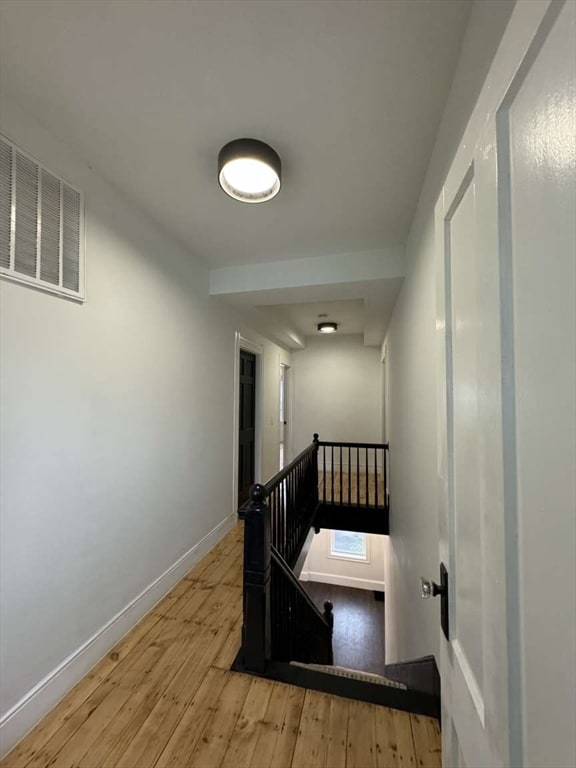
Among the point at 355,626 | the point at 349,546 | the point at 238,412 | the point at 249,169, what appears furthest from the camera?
the point at 349,546

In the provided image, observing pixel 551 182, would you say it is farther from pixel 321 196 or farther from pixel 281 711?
pixel 281 711

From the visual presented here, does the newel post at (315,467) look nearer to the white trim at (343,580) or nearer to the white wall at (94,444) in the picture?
the white wall at (94,444)

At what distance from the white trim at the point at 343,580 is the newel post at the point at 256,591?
4873mm

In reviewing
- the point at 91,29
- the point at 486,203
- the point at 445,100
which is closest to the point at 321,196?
the point at 445,100

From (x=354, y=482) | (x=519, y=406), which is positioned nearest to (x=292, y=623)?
(x=519, y=406)

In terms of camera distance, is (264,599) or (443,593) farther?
(264,599)

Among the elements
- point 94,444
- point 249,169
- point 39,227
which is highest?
point 249,169

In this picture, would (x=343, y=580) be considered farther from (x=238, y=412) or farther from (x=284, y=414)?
(x=238, y=412)

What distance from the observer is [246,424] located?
13.8 ft

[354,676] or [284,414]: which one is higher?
[284,414]

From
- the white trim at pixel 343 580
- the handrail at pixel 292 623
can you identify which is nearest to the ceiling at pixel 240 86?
the handrail at pixel 292 623

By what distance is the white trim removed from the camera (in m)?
5.71

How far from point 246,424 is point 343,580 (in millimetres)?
3858

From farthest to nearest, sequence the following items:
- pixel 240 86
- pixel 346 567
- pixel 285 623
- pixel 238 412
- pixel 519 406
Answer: pixel 346 567 < pixel 238 412 < pixel 285 623 < pixel 240 86 < pixel 519 406
